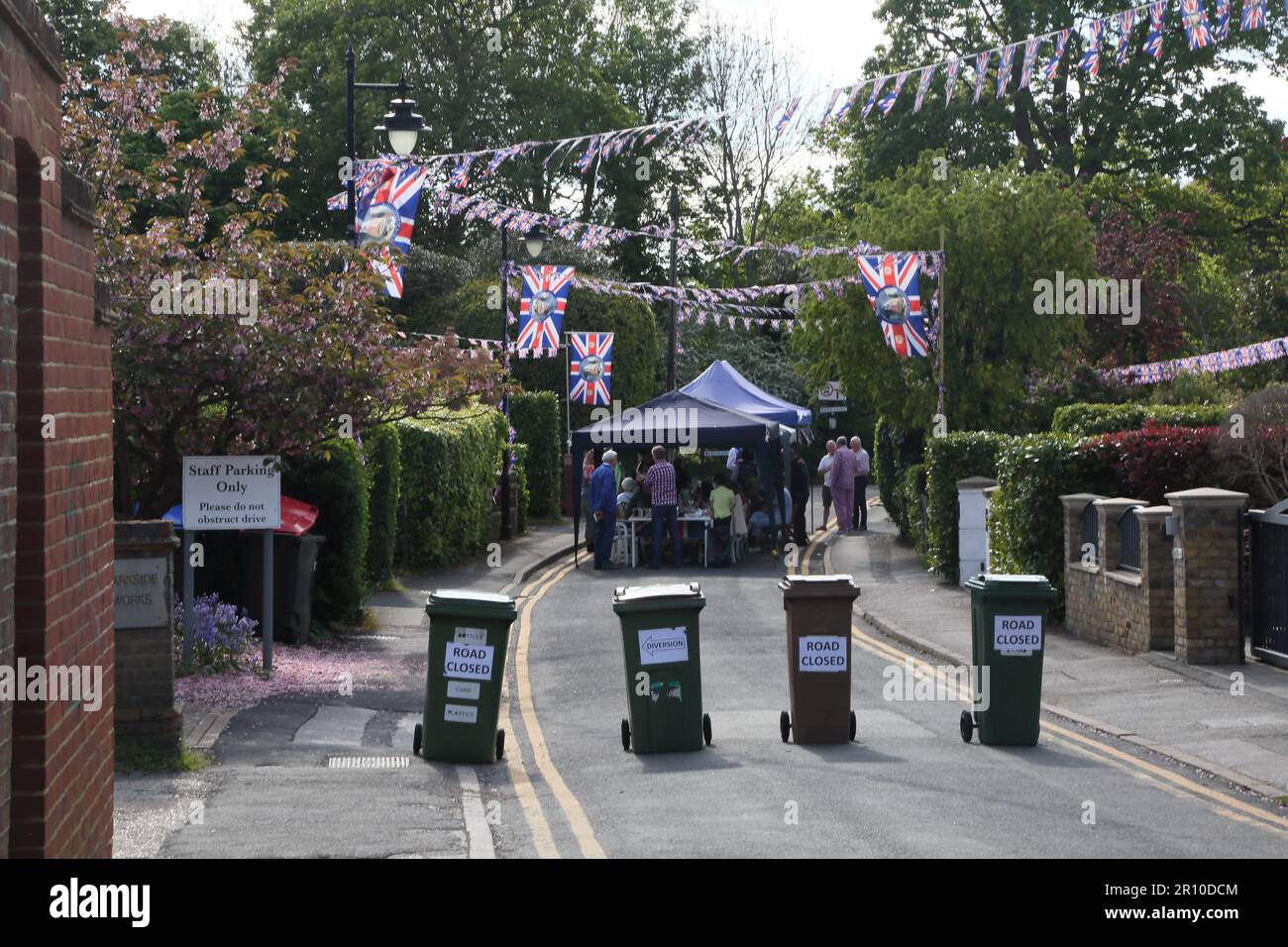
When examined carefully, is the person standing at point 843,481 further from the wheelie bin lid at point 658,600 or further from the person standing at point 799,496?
the wheelie bin lid at point 658,600

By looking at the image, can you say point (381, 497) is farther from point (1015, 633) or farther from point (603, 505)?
point (1015, 633)

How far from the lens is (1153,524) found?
15688 mm

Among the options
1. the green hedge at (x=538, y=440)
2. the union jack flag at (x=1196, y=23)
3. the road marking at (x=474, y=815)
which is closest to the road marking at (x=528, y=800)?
the road marking at (x=474, y=815)

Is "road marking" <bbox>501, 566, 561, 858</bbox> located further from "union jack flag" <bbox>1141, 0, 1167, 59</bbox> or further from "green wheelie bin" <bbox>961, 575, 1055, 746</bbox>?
"union jack flag" <bbox>1141, 0, 1167, 59</bbox>

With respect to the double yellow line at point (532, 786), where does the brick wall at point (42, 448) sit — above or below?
above

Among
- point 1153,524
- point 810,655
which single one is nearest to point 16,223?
point 810,655

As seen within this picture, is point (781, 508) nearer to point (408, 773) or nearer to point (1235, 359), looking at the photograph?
point (1235, 359)

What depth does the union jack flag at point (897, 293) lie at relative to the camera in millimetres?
27516

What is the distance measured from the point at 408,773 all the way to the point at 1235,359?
22.6 metres

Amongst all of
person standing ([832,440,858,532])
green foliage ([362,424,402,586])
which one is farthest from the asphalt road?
person standing ([832,440,858,532])

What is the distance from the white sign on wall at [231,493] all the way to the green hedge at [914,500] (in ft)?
48.8

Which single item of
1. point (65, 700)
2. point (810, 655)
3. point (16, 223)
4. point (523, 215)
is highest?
point (523, 215)

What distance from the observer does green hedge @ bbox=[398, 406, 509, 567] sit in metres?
25.0

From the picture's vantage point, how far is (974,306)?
31203mm
